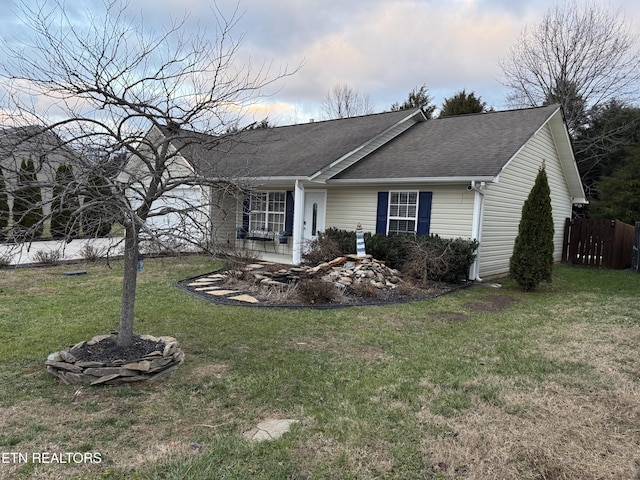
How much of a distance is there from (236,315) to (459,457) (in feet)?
14.0

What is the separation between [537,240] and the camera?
9031 millimetres

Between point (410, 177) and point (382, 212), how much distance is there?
139 centimetres

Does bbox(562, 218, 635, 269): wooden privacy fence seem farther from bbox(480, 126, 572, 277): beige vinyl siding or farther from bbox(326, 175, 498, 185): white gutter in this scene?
bbox(326, 175, 498, 185): white gutter

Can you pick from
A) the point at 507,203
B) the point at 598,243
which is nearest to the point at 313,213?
the point at 507,203

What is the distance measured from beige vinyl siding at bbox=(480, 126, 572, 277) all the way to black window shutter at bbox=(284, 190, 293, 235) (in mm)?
5811

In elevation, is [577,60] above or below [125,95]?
above

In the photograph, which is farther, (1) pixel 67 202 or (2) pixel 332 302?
(2) pixel 332 302

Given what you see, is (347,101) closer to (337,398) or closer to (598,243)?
(598,243)

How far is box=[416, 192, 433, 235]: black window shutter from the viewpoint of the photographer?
34.6ft

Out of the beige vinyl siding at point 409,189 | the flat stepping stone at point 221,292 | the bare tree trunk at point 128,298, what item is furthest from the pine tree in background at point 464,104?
the bare tree trunk at point 128,298

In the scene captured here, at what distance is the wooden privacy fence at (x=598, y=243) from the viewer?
13.8m

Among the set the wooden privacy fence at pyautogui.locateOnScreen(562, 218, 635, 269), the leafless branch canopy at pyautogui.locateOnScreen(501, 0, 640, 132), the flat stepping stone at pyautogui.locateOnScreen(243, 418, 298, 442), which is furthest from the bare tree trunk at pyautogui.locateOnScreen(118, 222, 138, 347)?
the leafless branch canopy at pyautogui.locateOnScreen(501, 0, 640, 132)

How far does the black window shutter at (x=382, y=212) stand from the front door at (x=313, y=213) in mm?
1909

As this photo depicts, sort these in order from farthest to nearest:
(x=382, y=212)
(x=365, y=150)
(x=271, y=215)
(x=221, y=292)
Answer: (x=271, y=215) < (x=365, y=150) < (x=382, y=212) < (x=221, y=292)
